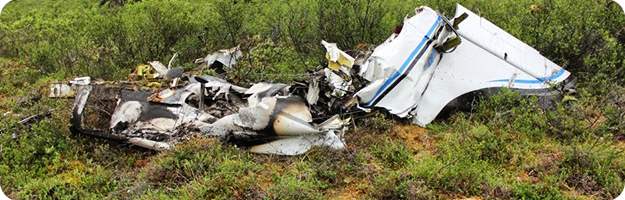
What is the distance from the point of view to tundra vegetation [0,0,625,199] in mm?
4402

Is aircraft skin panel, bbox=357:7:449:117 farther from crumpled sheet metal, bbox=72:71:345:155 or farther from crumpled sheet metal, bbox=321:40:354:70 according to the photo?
crumpled sheet metal, bbox=72:71:345:155

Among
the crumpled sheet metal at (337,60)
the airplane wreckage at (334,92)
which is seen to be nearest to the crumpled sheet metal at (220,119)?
the airplane wreckage at (334,92)

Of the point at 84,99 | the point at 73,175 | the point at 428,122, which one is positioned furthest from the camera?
the point at 428,122

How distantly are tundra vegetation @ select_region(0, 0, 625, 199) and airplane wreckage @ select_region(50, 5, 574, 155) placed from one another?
19 centimetres

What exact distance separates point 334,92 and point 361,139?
76 centimetres

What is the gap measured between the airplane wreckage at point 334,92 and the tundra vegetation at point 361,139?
0.63 ft

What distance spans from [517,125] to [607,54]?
2304mm

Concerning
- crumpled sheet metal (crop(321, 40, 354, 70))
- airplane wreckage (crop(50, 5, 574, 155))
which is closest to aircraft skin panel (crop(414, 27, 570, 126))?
airplane wreckage (crop(50, 5, 574, 155))

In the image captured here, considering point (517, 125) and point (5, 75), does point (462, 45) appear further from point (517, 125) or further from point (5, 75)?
point (5, 75)

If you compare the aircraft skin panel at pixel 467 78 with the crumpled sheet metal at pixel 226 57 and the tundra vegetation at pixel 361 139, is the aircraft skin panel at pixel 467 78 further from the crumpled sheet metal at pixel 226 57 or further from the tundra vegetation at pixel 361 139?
the crumpled sheet metal at pixel 226 57

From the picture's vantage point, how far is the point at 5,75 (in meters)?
9.30

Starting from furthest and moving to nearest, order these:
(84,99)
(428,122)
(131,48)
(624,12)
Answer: (131,48) → (624,12) → (428,122) → (84,99)

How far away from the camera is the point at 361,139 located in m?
5.44

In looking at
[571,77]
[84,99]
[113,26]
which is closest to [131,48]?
[113,26]
